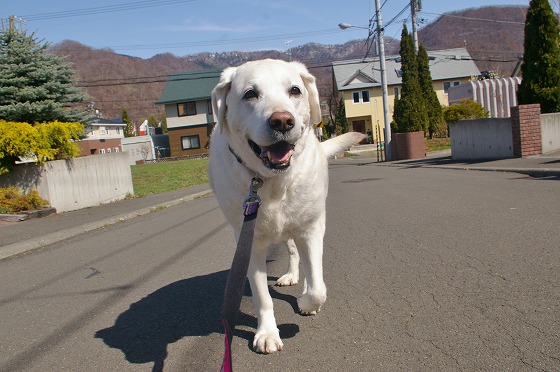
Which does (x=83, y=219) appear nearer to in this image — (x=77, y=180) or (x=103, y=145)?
(x=77, y=180)

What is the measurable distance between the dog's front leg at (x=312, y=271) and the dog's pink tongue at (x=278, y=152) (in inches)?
25.0

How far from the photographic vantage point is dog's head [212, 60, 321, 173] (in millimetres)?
2859

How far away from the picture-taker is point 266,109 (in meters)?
2.92

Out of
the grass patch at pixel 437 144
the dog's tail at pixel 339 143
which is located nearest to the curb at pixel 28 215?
the dog's tail at pixel 339 143

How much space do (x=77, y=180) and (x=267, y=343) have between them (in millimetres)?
12615

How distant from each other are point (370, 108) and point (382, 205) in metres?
53.7

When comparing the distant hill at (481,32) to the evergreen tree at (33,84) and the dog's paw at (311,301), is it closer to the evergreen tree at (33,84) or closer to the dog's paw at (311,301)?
the evergreen tree at (33,84)

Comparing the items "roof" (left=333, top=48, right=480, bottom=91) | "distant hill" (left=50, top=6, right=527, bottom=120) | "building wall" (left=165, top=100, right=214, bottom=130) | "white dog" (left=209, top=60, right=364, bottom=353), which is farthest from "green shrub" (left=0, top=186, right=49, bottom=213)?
"distant hill" (left=50, top=6, right=527, bottom=120)

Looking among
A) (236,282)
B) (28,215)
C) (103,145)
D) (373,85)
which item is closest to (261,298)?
(236,282)

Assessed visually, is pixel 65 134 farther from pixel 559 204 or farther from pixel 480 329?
pixel 480 329

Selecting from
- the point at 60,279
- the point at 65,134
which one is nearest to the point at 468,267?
the point at 60,279

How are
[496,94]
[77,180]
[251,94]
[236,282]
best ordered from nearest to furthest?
1. [236,282]
2. [251,94]
3. [77,180]
4. [496,94]

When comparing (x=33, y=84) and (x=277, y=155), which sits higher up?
(x=33, y=84)

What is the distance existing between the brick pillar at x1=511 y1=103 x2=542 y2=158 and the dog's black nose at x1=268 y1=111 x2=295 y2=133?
47.6 feet
